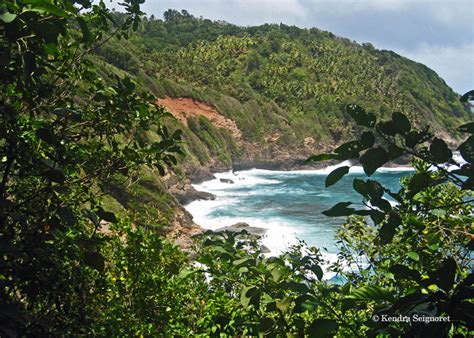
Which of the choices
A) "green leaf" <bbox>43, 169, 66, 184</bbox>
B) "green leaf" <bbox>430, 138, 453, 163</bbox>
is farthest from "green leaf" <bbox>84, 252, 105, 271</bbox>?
"green leaf" <bbox>430, 138, 453, 163</bbox>

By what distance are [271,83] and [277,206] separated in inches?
1747

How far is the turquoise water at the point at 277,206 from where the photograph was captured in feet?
73.9

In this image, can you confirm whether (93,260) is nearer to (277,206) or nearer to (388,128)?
(388,128)

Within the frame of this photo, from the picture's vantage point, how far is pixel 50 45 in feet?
4.75

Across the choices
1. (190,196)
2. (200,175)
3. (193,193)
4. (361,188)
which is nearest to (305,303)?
(361,188)

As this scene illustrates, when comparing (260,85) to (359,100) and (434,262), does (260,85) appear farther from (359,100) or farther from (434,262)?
(434,262)

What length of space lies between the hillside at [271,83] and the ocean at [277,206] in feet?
12.9

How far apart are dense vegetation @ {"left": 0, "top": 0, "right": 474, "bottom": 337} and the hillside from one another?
95.8 ft

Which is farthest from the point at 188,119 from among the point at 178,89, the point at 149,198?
the point at 149,198

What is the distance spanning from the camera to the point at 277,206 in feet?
101

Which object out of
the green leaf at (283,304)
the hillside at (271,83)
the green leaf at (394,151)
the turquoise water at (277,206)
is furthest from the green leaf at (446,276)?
the hillside at (271,83)

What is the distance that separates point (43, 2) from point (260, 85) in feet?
233

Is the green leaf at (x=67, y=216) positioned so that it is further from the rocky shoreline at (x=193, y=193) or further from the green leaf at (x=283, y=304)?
the rocky shoreline at (x=193, y=193)

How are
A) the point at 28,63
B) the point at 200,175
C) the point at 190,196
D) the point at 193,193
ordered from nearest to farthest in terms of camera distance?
the point at 28,63 < the point at 190,196 < the point at 193,193 < the point at 200,175
